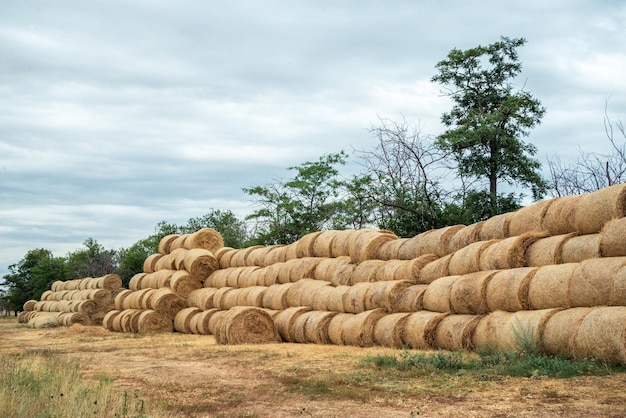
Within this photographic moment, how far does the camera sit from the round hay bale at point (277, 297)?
17.8 meters

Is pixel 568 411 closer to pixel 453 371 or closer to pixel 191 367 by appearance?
pixel 453 371

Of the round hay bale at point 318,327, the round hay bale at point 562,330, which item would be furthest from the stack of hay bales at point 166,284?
the round hay bale at point 562,330

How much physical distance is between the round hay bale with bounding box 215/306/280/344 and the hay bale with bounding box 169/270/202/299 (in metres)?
5.79

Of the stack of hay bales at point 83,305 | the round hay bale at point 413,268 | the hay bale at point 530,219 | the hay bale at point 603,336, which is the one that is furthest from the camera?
the stack of hay bales at point 83,305

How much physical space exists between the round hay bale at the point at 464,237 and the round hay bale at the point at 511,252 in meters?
1.61

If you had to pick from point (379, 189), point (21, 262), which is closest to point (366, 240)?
point (379, 189)

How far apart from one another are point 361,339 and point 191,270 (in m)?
9.58

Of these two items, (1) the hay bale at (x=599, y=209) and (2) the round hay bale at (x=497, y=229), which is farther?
(2) the round hay bale at (x=497, y=229)

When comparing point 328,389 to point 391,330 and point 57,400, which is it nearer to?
point 57,400

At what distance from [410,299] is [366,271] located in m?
2.27

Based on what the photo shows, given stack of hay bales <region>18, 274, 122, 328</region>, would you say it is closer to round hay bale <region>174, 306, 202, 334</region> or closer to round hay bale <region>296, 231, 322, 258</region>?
round hay bale <region>174, 306, 202, 334</region>


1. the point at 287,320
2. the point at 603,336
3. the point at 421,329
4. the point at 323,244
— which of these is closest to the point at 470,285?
the point at 421,329

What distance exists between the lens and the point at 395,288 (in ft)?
47.3

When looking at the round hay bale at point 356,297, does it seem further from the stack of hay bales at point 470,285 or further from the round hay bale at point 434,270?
the round hay bale at point 434,270
